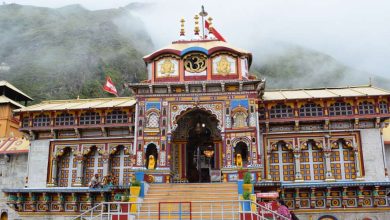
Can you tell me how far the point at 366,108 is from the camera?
24203 mm

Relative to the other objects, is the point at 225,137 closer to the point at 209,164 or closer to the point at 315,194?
the point at 209,164

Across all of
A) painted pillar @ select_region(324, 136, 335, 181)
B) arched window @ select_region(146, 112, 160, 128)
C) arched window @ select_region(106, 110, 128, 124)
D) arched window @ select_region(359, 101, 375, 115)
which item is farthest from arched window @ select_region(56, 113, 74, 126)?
arched window @ select_region(359, 101, 375, 115)

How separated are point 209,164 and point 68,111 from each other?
972cm

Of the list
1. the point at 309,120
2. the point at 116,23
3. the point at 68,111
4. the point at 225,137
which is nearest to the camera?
the point at 225,137

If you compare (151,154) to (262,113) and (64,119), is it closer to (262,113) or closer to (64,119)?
(64,119)

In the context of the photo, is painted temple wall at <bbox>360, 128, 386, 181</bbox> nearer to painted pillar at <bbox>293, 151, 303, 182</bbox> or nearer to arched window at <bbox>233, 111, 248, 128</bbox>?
painted pillar at <bbox>293, 151, 303, 182</bbox>

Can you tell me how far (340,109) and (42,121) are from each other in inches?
748

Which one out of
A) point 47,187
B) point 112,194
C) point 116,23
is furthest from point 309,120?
point 116,23

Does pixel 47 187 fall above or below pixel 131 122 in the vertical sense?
below

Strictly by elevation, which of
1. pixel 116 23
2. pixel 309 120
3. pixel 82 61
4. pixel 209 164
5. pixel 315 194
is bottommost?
pixel 315 194

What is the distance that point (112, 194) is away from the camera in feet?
78.3

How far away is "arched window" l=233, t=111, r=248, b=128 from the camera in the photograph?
22.7m

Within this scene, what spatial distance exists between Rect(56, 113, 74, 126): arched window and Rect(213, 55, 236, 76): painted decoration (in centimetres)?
999

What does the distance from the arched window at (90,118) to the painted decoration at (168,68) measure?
5281 millimetres
